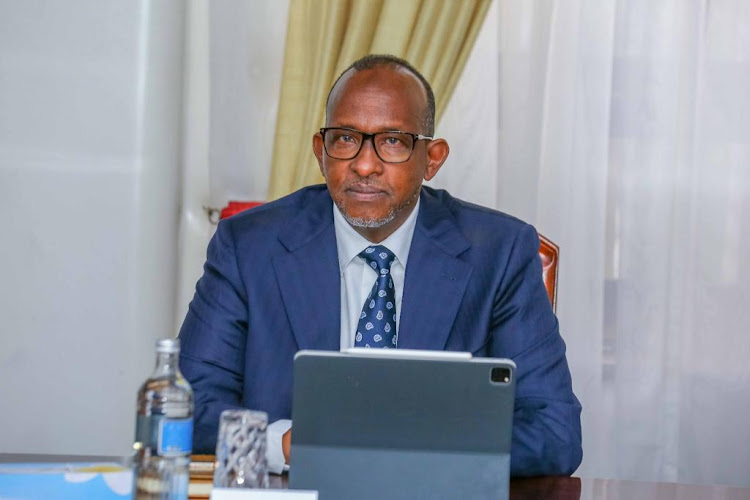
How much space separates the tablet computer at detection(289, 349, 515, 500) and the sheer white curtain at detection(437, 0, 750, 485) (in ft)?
7.97

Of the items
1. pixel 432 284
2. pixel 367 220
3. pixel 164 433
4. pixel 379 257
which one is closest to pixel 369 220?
pixel 367 220

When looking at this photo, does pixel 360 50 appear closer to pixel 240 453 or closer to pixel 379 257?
pixel 379 257

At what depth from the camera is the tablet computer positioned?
4.78ft

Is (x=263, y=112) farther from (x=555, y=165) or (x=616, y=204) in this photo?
(x=616, y=204)

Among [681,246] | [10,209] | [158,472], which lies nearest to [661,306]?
[681,246]

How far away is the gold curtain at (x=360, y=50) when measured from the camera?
151 inches

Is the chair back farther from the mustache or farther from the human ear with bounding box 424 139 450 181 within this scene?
the mustache

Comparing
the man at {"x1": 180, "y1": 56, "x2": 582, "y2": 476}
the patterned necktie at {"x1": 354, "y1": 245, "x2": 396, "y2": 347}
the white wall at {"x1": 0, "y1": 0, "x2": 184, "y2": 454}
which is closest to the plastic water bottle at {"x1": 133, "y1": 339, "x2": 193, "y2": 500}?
the man at {"x1": 180, "y1": 56, "x2": 582, "y2": 476}

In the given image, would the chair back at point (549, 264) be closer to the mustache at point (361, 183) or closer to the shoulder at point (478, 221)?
the shoulder at point (478, 221)

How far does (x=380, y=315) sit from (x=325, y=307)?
0.13 meters

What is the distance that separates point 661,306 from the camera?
12.5ft

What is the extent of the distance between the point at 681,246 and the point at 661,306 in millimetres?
231

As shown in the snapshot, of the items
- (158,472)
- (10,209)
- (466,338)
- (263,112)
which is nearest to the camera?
(158,472)

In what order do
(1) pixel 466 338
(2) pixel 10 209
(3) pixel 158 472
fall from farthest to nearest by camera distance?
(2) pixel 10 209, (1) pixel 466 338, (3) pixel 158 472
